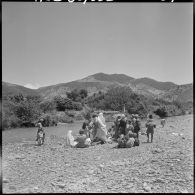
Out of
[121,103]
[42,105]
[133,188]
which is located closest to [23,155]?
[133,188]

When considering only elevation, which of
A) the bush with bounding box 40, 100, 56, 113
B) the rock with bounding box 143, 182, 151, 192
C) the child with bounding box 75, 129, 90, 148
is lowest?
the rock with bounding box 143, 182, 151, 192

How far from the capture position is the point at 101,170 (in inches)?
334

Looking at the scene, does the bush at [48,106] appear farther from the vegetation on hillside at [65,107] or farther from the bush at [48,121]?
the bush at [48,121]

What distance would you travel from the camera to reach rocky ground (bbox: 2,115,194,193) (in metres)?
7.13

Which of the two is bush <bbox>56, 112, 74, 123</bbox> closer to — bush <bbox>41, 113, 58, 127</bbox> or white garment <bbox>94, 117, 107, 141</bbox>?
bush <bbox>41, 113, 58, 127</bbox>

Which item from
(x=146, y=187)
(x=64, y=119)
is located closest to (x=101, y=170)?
(x=146, y=187)

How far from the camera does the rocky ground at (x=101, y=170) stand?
7.13 metres

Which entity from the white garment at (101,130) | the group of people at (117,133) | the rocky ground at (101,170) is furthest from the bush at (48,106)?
the rocky ground at (101,170)

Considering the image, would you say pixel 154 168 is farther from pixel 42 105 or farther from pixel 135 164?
pixel 42 105

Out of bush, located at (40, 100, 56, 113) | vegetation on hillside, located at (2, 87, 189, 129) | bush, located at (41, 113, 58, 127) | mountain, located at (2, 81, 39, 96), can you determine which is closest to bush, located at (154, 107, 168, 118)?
vegetation on hillside, located at (2, 87, 189, 129)

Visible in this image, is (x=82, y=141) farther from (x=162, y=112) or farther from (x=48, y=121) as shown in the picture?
(x=162, y=112)

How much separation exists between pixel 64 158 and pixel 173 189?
425cm

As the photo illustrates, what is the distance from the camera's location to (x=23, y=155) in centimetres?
1104

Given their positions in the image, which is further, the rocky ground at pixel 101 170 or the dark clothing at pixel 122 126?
the dark clothing at pixel 122 126
